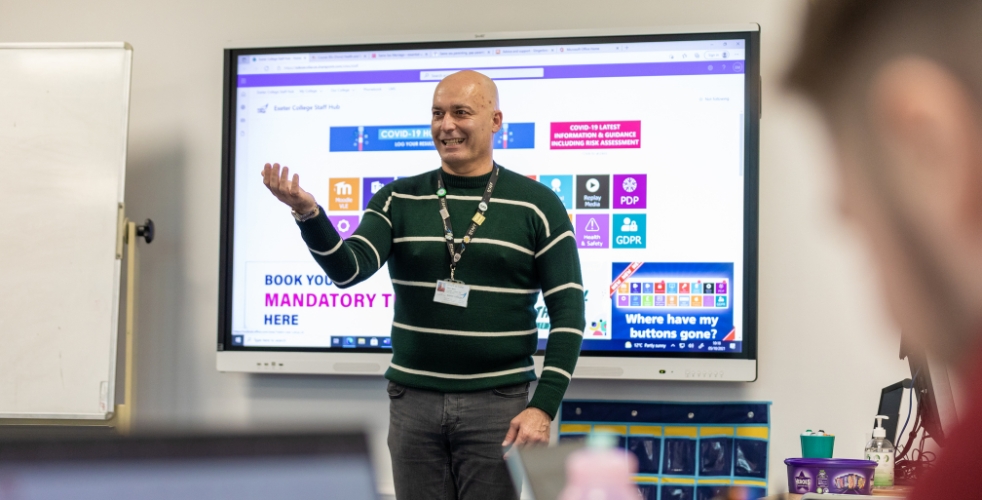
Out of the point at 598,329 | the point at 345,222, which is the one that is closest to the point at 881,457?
the point at 598,329

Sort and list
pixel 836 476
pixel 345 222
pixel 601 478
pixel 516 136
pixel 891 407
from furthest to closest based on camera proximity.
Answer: pixel 345 222 < pixel 516 136 < pixel 891 407 < pixel 836 476 < pixel 601 478

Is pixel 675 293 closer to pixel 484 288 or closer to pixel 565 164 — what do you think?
pixel 565 164

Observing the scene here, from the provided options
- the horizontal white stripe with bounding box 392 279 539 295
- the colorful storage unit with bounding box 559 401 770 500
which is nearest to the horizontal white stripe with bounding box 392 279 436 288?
the horizontal white stripe with bounding box 392 279 539 295

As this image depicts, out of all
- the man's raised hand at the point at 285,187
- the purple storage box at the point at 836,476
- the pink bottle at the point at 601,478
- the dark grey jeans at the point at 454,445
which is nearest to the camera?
the pink bottle at the point at 601,478

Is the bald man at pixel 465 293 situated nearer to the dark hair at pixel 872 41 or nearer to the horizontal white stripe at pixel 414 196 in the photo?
the horizontal white stripe at pixel 414 196

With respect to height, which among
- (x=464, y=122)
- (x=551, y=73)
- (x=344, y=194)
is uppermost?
(x=551, y=73)

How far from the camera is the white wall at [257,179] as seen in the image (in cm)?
302

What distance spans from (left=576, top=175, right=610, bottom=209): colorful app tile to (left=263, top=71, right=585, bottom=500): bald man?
841 mm

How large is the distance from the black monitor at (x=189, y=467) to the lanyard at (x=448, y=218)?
62.1 inches

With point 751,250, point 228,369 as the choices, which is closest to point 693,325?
point 751,250

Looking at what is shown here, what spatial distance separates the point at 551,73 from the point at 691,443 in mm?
1355

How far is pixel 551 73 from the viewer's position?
3061mm

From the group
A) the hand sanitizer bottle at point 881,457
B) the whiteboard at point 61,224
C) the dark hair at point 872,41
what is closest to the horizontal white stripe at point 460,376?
the hand sanitizer bottle at point 881,457

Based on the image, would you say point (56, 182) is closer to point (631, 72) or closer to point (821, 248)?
point (631, 72)
